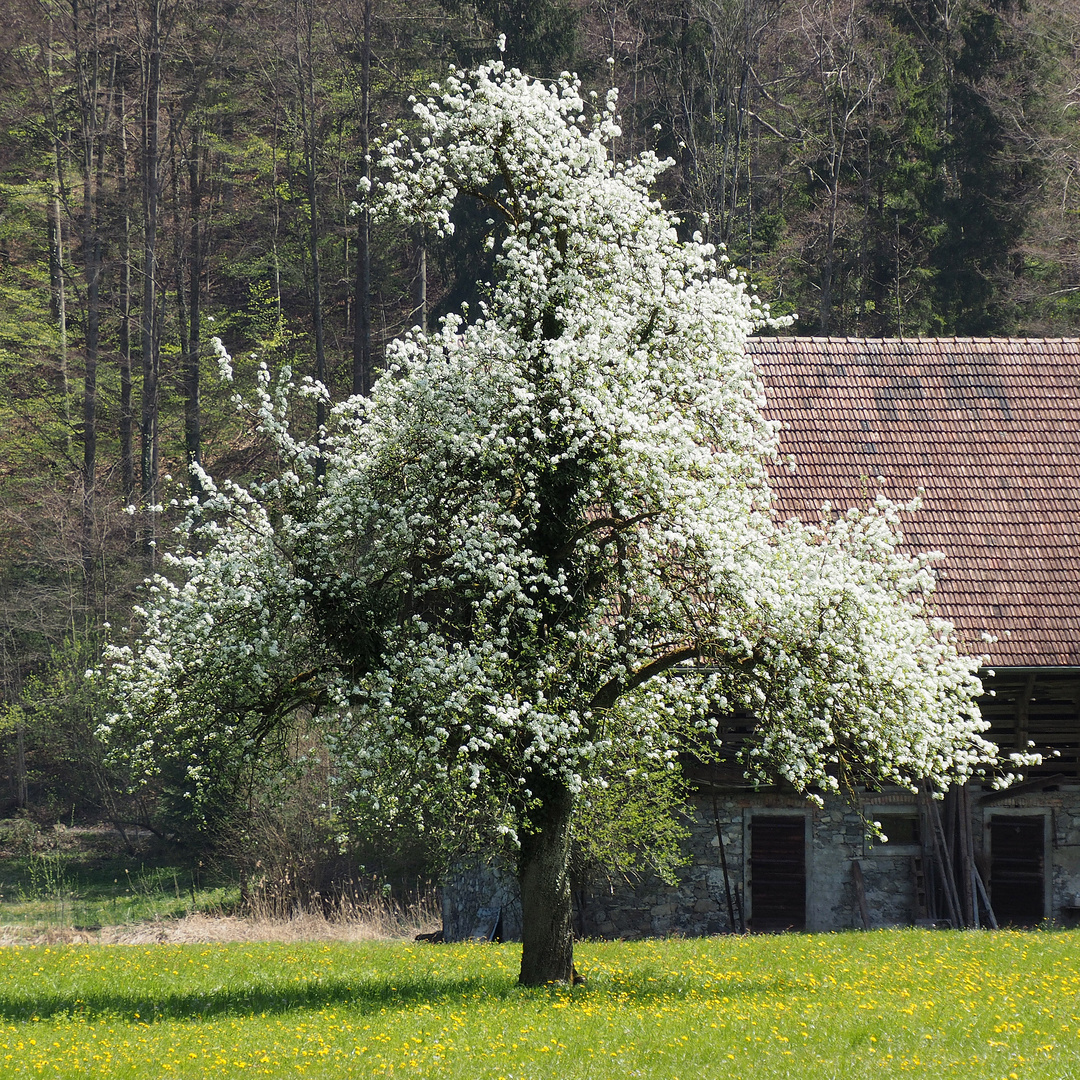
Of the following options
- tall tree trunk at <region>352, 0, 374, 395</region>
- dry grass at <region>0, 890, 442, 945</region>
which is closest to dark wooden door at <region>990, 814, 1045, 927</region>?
dry grass at <region>0, 890, 442, 945</region>

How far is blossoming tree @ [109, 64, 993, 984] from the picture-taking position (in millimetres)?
10227

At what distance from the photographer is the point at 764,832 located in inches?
695

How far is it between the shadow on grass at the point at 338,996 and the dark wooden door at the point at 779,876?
5.67 metres

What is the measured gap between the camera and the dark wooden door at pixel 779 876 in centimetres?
1753

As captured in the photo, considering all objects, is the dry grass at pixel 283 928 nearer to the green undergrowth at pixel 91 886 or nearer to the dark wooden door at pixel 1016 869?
the green undergrowth at pixel 91 886

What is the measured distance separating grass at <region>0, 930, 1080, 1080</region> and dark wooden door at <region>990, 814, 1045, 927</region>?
3.69 meters

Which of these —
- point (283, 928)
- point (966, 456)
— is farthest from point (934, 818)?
point (283, 928)

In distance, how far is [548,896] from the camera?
11.3 meters

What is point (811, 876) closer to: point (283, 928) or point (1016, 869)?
point (1016, 869)

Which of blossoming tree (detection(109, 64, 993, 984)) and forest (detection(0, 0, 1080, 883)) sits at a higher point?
forest (detection(0, 0, 1080, 883))

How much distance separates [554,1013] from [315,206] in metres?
29.2

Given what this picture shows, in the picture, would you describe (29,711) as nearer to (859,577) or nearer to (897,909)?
(897,909)

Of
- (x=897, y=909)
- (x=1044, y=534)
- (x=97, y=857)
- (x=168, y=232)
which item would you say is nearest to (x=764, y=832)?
(x=897, y=909)

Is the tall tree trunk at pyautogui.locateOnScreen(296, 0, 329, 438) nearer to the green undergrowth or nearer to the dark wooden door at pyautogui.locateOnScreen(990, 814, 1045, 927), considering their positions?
the green undergrowth
